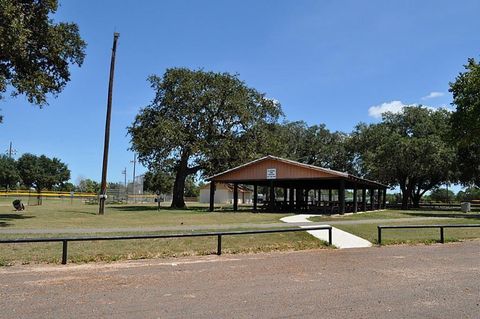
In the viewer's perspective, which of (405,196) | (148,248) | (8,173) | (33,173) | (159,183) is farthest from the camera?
(33,173)

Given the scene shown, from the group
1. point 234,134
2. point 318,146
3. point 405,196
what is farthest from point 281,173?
point 318,146

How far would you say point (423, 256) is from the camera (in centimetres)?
1180

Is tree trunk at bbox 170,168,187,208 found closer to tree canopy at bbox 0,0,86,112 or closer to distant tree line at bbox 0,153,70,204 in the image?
tree canopy at bbox 0,0,86,112

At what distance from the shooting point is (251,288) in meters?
7.79

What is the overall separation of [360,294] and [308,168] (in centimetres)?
2565

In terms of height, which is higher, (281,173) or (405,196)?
(281,173)

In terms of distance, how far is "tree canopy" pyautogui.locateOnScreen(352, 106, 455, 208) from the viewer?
166ft

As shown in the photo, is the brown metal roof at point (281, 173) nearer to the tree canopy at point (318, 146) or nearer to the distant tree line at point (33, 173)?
the tree canopy at point (318, 146)

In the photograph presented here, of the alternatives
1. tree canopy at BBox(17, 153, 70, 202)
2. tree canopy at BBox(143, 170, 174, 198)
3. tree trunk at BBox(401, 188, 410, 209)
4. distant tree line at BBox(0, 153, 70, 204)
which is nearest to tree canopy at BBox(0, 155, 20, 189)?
distant tree line at BBox(0, 153, 70, 204)

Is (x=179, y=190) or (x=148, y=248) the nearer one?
(x=148, y=248)

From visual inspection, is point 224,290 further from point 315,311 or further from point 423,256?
point 423,256

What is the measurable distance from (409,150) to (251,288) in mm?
46861

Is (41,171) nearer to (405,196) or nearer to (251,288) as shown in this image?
(405,196)

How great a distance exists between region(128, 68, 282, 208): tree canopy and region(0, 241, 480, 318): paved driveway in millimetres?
30794
